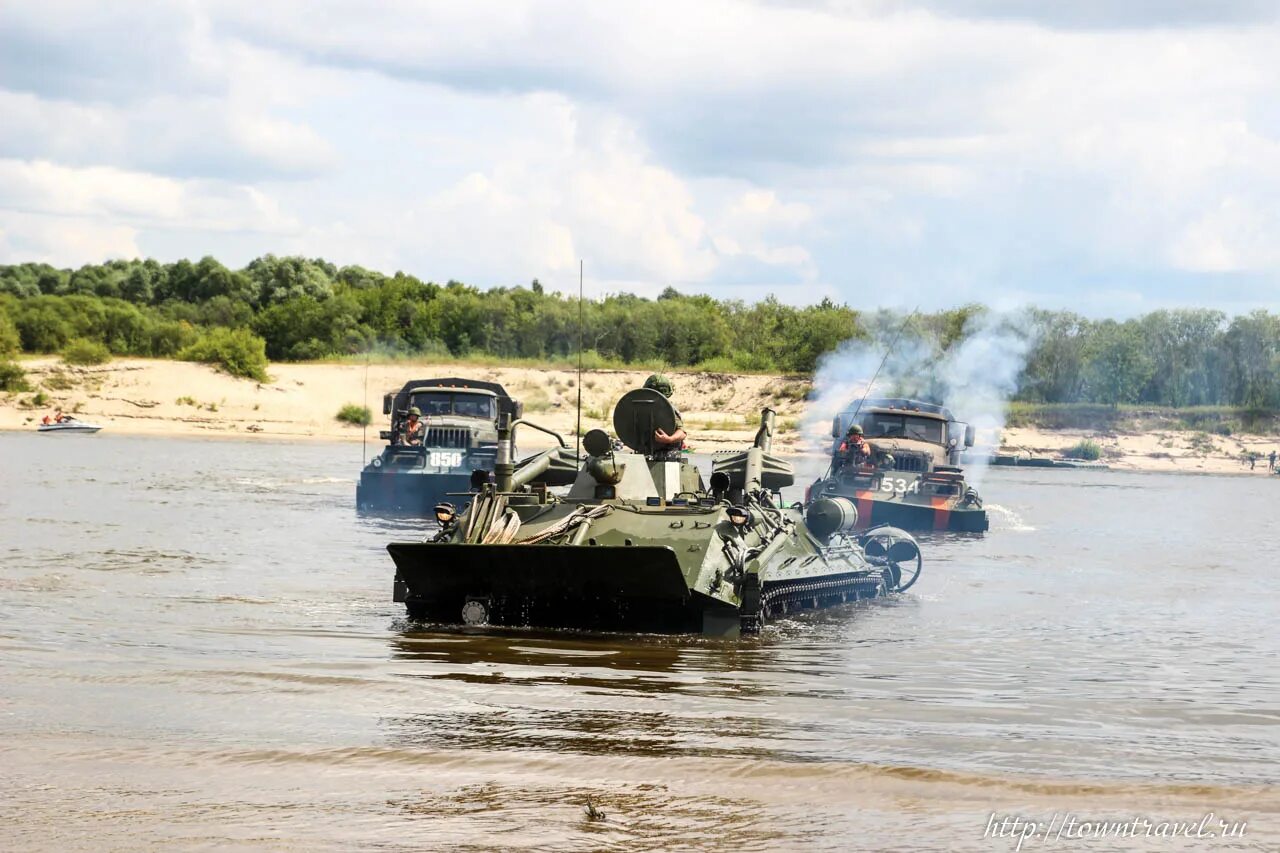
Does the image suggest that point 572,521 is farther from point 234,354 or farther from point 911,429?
point 234,354

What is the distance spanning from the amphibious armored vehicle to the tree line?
31.0m

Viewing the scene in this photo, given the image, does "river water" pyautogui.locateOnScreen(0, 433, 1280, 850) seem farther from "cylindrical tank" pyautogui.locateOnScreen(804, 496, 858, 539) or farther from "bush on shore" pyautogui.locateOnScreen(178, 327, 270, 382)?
"bush on shore" pyautogui.locateOnScreen(178, 327, 270, 382)

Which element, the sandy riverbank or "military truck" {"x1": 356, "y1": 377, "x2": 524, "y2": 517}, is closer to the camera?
"military truck" {"x1": 356, "y1": 377, "x2": 524, "y2": 517}

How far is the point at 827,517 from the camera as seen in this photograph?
18.4 m

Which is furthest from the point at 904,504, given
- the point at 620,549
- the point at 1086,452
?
the point at 1086,452

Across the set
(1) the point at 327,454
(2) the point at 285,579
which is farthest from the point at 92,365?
(2) the point at 285,579

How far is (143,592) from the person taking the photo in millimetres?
18547

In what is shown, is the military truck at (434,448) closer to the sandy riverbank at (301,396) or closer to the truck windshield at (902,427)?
the truck windshield at (902,427)

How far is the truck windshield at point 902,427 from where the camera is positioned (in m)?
32.5

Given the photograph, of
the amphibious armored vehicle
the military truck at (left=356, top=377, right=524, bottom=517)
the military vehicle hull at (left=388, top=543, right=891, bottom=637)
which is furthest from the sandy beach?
the military vehicle hull at (left=388, top=543, right=891, bottom=637)

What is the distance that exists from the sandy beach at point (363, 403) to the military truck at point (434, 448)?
2425cm

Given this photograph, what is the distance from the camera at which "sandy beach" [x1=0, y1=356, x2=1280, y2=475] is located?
200 feet

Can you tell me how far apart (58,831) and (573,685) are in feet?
16.0

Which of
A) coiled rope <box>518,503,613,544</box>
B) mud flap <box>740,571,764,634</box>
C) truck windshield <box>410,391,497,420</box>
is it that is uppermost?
truck windshield <box>410,391,497,420</box>
